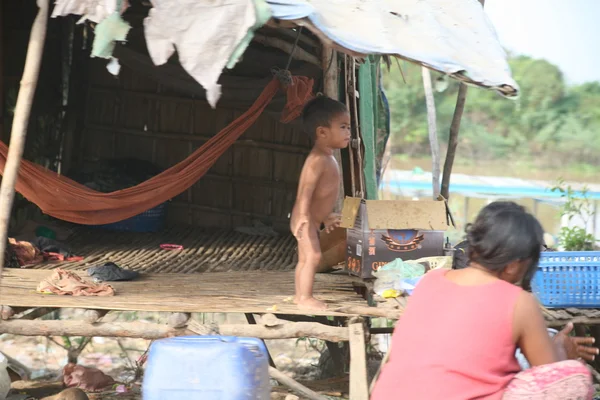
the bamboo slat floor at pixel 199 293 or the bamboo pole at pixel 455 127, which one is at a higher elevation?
the bamboo pole at pixel 455 127

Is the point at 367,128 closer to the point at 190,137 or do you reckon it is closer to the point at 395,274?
the point at 395,274

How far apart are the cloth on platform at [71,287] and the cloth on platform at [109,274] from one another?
0.31m

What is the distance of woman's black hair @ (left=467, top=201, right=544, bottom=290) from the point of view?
7.11ft

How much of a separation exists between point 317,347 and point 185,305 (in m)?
3.48

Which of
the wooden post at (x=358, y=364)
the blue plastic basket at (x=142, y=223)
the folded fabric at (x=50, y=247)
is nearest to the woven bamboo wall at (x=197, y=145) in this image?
the blue plastic basket at (x=142, y=223)

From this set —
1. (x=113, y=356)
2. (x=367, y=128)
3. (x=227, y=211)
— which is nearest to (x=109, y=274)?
(x=367, y=128)

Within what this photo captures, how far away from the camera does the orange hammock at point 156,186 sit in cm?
529

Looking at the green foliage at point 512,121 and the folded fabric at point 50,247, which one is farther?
the green foliage at point 512,121

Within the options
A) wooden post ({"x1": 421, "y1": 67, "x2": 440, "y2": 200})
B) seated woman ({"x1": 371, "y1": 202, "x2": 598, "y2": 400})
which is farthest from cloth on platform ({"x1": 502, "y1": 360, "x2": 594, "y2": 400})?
wooden post ({"x1": 421, "y1": 67, "x2": 440, "y2": 200})

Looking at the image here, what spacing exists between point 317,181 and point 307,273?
520 millimetres

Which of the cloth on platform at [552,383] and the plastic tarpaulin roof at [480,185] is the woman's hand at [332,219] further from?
the plastic tarpaulin roof at [480,185]

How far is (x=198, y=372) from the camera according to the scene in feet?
9.55

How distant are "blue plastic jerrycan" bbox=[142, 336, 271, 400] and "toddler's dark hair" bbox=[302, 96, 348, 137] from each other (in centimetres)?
179

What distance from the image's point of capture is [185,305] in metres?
4.22
